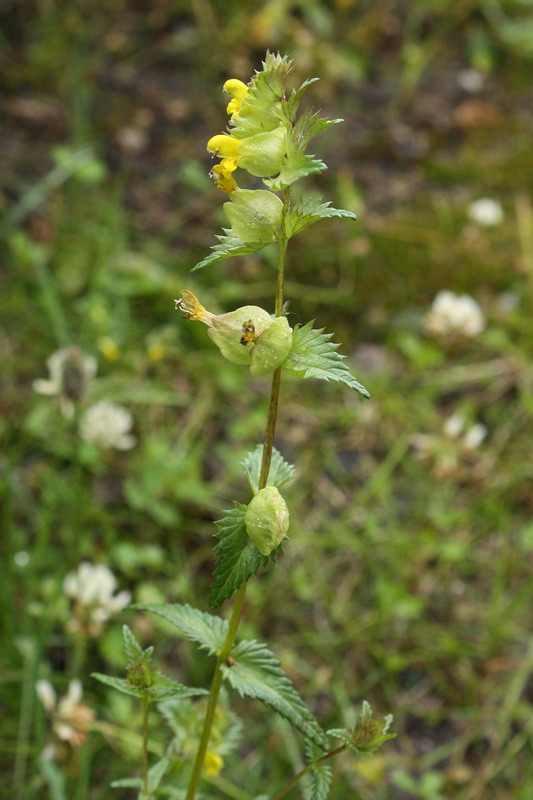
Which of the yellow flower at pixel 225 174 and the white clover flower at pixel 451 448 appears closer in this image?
the yellow flower at pixel 225 174

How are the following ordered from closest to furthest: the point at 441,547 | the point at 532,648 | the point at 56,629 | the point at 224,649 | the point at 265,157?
1. the point at 265,157
2. the point at 224,649
3. the point at 56,629
4. the point at 532,648
5. the point at 441,547

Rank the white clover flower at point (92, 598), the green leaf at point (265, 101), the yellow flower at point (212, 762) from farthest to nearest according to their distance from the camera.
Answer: the white clover flower at point (92, 598) < the yellow flower at point (212, 762) < the green leaf at point (265, 101)

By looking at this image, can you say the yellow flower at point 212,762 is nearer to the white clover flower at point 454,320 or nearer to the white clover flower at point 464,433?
the white clover flower at point 464,433

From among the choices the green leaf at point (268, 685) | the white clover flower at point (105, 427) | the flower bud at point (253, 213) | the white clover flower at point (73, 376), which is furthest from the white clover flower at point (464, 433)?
the flower bud at point (253, 213)

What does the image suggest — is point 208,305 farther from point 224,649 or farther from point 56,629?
point 224,649

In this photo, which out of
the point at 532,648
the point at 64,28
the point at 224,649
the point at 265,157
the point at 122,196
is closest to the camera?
the point at 265,157

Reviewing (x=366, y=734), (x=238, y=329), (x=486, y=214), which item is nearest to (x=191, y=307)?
(x=238, y=329)

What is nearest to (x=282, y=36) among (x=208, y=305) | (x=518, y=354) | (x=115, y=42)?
(x=115, y=42)

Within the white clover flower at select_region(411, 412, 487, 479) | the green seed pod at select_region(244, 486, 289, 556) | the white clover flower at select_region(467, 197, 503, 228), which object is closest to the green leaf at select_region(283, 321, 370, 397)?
the green seed pod at select_region(244, 486, 289, 556)
